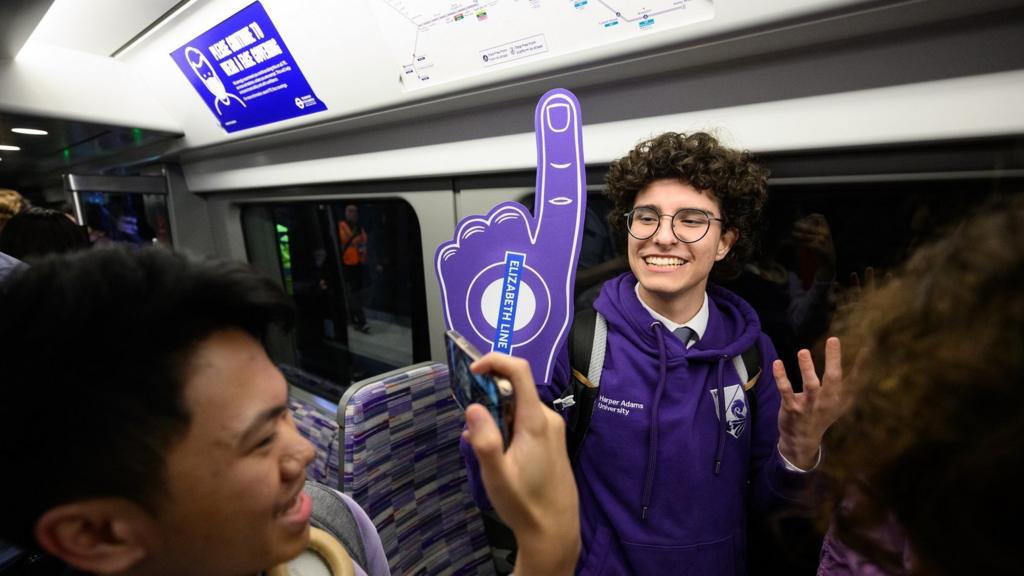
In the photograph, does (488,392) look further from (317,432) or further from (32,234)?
(32,234)

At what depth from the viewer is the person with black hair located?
0.57 m

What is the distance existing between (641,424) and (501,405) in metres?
0.77

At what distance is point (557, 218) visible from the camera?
1139 millimetres

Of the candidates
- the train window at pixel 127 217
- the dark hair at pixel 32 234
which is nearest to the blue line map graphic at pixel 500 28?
the dark hair at pixel 32 234

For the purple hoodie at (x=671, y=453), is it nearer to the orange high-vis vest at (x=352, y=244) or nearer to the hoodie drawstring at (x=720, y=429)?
the hoodie drawstring at (x=720, y=429)

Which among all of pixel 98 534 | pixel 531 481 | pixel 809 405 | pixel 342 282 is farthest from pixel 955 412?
pixel 342 282

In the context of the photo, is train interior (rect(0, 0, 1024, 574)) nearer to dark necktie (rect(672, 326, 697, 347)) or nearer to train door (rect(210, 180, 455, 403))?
train door (rect(210, 180, 455, 403))

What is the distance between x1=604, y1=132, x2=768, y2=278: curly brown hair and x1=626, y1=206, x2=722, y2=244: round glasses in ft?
0.26

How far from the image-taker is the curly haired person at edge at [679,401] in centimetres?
123

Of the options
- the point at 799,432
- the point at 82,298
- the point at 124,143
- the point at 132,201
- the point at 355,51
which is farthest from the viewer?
the point at 132,201

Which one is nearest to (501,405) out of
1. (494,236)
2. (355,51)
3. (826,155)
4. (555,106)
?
(494,236)

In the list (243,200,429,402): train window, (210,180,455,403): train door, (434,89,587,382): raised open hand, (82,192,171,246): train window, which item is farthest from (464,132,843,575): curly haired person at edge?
(82,192,171,246): train window

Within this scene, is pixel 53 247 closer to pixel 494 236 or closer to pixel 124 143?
pixel 124 143

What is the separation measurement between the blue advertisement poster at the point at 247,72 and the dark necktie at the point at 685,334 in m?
1.78
